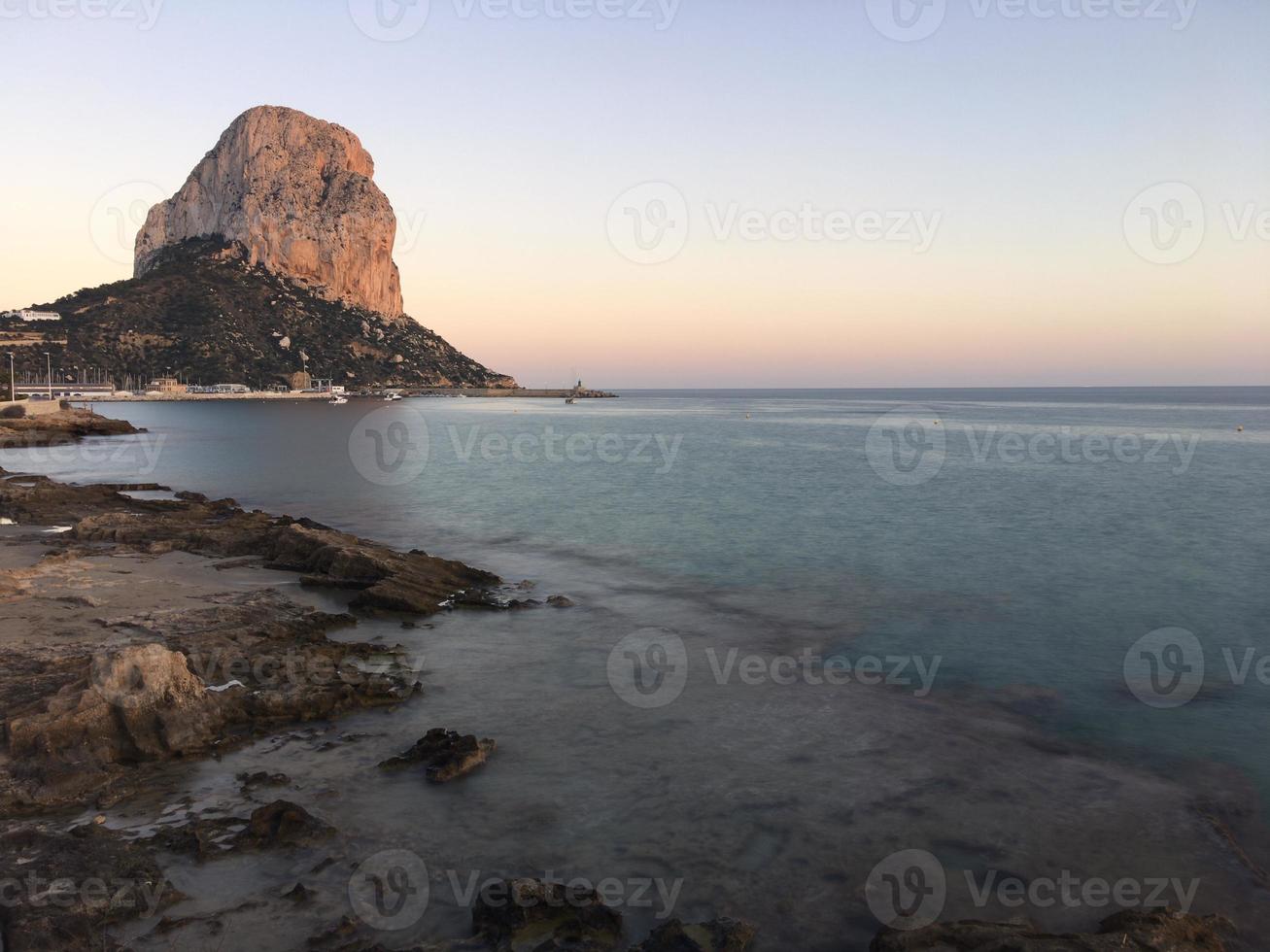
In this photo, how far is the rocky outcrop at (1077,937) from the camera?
705 centimetres

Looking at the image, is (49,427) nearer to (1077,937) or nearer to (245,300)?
(1077,937)

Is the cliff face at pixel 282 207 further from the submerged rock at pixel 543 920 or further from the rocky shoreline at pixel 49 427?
the submerged rock at pixel 543 920

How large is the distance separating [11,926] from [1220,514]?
44.3 m

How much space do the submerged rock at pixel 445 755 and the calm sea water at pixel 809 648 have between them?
35 cm

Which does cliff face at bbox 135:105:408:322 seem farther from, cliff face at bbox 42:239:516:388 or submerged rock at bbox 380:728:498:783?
submerged rock at bbox 380:728:498:783

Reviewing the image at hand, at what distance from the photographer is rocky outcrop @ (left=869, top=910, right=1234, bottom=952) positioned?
7.05 m

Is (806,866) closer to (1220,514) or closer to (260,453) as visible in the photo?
(1220,514)

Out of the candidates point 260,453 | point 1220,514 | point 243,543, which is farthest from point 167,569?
point 260,453

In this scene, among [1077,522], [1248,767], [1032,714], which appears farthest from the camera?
[1077,522]

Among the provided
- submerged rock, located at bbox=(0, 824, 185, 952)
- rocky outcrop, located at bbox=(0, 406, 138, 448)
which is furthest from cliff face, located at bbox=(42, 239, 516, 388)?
submerged rock, located at bbox=(0, 824, 185, 952)

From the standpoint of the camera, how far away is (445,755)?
37.8 feet

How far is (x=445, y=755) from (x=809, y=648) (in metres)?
9.31

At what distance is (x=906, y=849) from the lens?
32.4 ft

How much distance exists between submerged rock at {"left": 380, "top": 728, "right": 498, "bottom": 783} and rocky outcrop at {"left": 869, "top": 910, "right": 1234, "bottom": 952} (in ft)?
18.9
